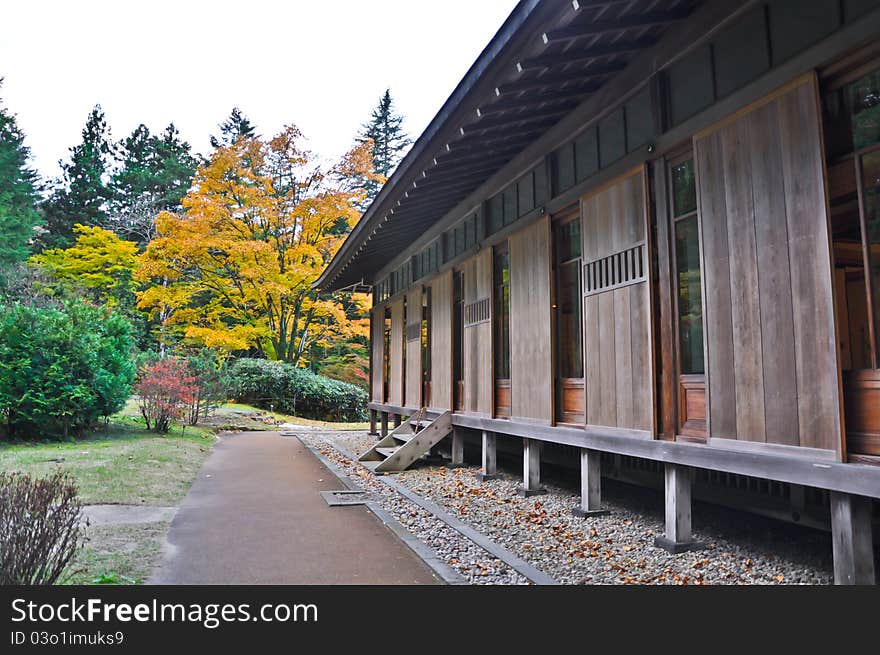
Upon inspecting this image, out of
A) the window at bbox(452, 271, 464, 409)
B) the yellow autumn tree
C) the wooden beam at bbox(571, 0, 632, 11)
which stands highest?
the yellow autumn tree

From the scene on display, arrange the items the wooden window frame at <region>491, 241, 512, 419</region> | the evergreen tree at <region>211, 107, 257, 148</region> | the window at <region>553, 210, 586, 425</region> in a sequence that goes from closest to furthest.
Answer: the window at <region>553, 210, 586, 425</region>, the wooden window frame at <region>491, 241, 512, 419</region>, the evergreen tree at <region>211, 107, 257, 148</region>

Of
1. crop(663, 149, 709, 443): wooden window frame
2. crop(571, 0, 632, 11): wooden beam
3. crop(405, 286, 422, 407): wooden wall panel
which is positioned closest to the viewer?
crop(571, 0, 632, 11): wooden beam

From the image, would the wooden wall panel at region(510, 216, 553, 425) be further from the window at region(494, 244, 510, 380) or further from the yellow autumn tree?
the yellow autumn tree

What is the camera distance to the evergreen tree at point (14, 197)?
25203 millimetres

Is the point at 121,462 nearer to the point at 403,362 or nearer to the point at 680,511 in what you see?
the point at 403,362

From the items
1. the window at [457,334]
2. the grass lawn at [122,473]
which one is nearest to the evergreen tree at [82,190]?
the grass lawn at [122,473]

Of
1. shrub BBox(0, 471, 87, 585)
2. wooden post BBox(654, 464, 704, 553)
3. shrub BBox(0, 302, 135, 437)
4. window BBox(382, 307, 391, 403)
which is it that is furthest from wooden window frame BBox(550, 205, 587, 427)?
shrub BBox(0, 302, 135, 437)

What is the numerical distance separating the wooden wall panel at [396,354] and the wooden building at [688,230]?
518cm

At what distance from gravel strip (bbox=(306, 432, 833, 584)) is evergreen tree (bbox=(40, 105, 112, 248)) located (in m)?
28.7

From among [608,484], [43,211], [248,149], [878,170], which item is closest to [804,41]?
[878,170]

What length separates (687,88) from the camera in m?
4.65

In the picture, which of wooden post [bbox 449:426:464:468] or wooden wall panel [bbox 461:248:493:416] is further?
wooden post [bbox 449:426:464:468]

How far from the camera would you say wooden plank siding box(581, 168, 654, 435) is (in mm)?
5066

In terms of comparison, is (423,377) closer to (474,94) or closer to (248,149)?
(474,94)
